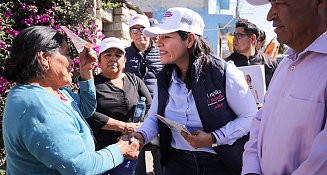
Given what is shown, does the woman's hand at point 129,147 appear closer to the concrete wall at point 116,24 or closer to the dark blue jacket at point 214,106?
the dark blue jacket at point 214,106

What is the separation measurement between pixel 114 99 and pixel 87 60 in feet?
2.64

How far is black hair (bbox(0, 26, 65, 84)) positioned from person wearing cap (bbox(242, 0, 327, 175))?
1.21 m

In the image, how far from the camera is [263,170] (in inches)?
62.3

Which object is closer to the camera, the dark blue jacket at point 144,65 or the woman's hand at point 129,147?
the woman's hand at point 129,147

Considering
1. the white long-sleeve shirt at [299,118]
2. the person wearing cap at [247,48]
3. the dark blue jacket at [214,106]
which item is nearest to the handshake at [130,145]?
the dark blue jacket at [214,106]

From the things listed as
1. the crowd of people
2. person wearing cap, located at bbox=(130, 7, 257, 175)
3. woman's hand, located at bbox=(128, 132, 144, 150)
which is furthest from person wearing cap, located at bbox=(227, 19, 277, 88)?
woman's hand, located at bbox=(128, 132, 144, 150)

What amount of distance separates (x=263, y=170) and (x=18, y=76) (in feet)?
4.49

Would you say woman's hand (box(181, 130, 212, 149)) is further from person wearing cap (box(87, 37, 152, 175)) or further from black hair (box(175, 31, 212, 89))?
person wearing cap (box(87, 37, 152, 175))

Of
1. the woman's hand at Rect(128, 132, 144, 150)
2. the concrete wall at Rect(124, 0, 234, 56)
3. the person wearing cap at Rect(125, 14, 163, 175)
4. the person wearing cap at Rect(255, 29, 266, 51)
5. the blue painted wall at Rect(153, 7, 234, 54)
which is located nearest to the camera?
the woman's hand at Rect(128, 132, 144, 150)

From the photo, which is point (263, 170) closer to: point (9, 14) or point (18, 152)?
point (18, 152)

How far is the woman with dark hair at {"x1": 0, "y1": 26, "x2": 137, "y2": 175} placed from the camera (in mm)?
1716

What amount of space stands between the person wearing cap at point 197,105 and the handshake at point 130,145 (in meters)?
0.03

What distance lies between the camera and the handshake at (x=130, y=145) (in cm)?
220

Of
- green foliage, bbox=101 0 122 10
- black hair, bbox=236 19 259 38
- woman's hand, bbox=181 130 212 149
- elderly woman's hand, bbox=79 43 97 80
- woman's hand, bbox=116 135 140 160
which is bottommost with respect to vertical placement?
woman's hand, bbox=116 135 140 160
